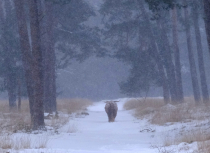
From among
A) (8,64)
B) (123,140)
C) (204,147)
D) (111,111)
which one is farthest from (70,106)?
(204,147)

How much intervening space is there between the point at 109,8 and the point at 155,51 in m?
6.11

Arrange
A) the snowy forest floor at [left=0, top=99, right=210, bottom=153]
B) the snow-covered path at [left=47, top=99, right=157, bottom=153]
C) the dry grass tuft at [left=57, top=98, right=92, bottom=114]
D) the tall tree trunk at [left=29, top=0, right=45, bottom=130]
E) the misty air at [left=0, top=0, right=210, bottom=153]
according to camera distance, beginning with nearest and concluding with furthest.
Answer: the snowy forest floor at [left=0, top=99, right=210, bottom=153] → the snow-covered path at [left=47, top=99, right=157, bottom=153] → the misty air at [left=0, top=0, right=210, bottom=153] → the tall tree trunk at [left=29, top=0, right=45, bottom=130] → the dry grass tuft at [left=57, top=98, right=92, bottom=114]

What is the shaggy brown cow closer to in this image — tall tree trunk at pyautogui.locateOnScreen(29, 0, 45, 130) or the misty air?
the misty air

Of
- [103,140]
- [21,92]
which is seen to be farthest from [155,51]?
[103,140]

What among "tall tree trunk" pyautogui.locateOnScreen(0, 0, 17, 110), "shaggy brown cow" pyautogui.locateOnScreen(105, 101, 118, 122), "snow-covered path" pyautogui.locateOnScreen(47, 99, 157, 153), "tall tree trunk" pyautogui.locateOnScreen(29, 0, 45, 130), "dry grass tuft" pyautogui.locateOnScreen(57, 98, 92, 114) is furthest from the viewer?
"dry grass tuft" pyautogui.locateOnScreen(57, 98, 92, 114)

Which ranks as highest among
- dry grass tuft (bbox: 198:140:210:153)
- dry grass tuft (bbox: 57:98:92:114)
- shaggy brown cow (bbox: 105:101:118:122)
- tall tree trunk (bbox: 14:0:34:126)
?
tall tree trunk (bbox: 14:0:34:126)

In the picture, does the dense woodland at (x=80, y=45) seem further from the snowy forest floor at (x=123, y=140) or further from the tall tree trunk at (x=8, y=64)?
the snowy forest floor at (x=123, y=140)

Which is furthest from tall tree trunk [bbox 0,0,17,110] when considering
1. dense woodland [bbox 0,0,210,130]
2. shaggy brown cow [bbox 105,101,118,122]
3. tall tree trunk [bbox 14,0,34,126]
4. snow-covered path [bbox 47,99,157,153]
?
snow-covered path [bbox 47,99,157,153]

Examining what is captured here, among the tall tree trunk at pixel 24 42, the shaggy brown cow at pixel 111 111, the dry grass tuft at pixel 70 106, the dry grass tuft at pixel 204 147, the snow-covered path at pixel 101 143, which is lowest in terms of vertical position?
the dry grass tuft at pixel 204 147

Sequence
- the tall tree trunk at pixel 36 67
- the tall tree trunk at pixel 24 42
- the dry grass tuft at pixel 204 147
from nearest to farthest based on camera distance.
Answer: the dry grass tuft at pixel 204 147, the tall tree trunk at pixel 36 67, the tall tree trunk at pixel 24 42

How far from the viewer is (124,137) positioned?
1098cm

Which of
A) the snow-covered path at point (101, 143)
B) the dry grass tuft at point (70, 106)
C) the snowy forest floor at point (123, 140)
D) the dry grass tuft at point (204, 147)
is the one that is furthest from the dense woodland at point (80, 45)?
the dry grass tuft at point (204, 147)

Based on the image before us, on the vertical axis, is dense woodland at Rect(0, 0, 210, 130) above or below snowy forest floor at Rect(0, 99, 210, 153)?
above

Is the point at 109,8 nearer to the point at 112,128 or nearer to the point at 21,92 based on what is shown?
the point at 21,92
